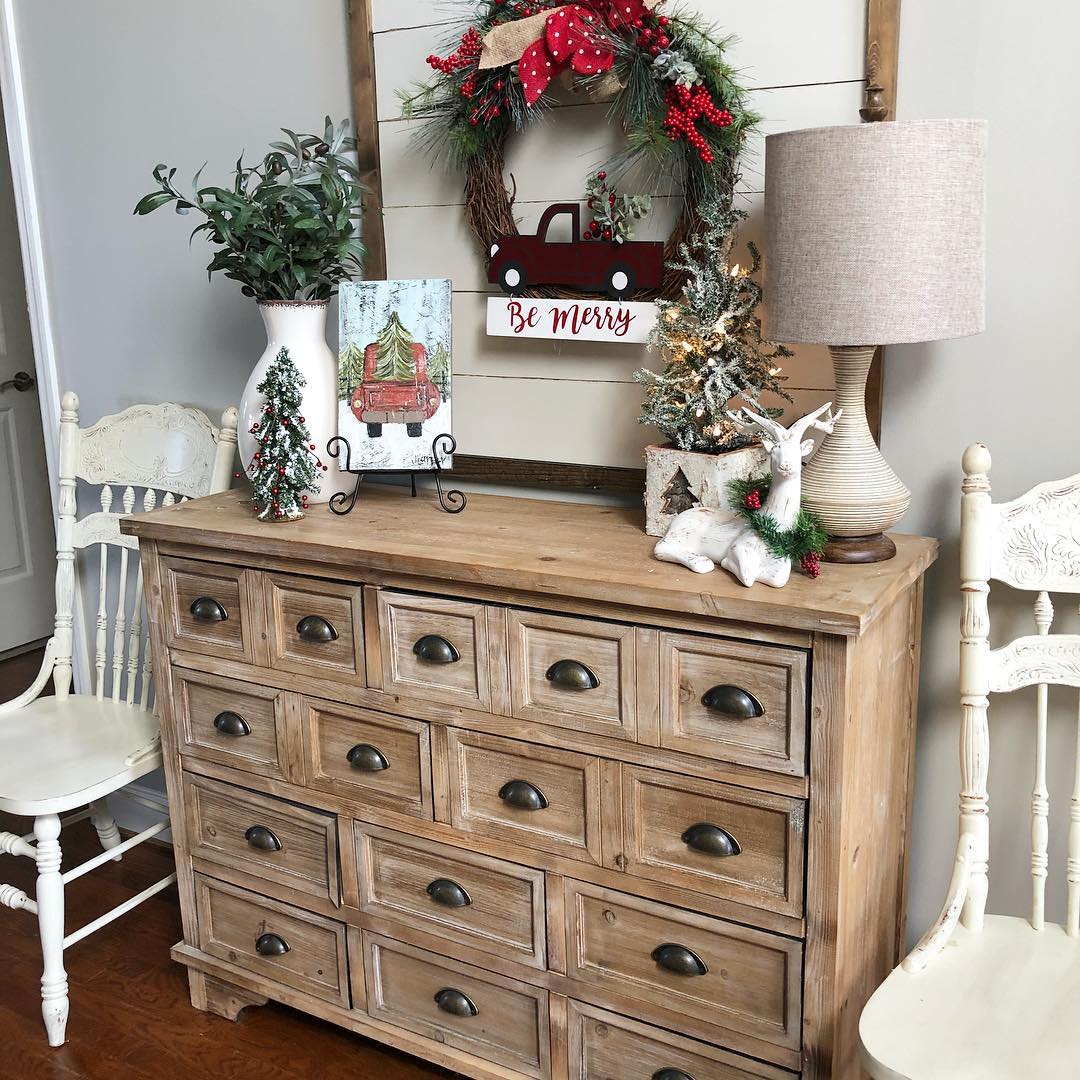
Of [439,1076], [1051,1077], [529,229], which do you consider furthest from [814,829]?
[529,229]

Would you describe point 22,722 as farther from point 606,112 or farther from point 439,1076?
point 606,112

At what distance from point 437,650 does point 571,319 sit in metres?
0.61

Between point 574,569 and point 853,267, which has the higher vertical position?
point 853,267

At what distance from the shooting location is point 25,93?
255 centimetres

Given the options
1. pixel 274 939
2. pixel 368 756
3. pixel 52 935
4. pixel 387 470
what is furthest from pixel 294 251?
pixel 52 935

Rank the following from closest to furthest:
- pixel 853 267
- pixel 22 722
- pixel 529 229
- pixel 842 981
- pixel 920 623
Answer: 1. pixel 853 267
2. pixel 842 981
3. pixel 920 623
4. pixel 529 229
5. pixel 22 722

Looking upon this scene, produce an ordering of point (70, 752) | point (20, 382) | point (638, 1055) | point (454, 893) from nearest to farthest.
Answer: point (638, 1055) → point (454, 893) → point (70, 752) → point (20, 382)

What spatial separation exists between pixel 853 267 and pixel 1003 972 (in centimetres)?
91

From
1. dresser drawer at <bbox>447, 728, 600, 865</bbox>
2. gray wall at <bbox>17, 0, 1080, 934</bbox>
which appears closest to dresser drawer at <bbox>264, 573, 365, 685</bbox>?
dresser drawer at <bbox>447, 728, 600, 865</bbox>

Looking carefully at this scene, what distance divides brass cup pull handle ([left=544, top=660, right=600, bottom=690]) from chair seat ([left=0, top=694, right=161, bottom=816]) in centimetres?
101

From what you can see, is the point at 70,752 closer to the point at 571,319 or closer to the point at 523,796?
the point at 523,796

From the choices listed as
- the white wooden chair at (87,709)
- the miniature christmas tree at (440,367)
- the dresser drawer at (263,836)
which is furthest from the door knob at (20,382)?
the miniature christmas tree at (440,367)

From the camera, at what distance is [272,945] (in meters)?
2.03

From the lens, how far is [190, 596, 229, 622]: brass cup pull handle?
1924 millimetres
